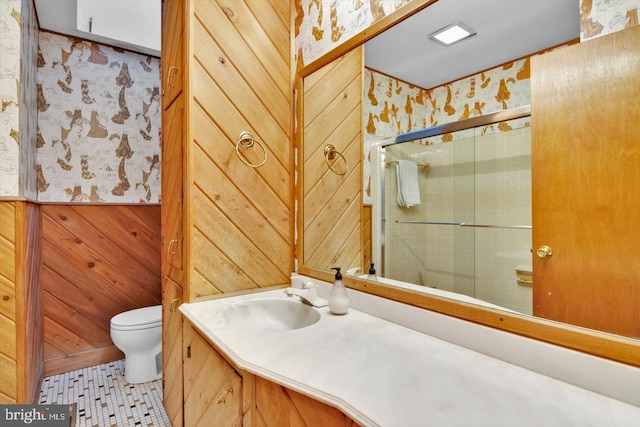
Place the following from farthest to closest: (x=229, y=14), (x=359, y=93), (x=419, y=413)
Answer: (x=229, y=14) < (x=359, y=93) < (x=419, y=413)

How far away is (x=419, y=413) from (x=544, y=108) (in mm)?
809

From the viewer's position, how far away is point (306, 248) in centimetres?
172

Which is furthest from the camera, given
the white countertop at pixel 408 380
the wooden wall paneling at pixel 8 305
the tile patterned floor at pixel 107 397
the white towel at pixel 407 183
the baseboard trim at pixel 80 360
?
the baseboard trim at pixel 80 360

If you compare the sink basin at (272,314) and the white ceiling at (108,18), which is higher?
the white ceiling at (108,18)

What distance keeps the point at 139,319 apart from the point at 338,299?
1767mm

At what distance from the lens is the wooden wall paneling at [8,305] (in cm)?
166

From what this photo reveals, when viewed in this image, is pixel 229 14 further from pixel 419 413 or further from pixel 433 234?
pixel 419 413

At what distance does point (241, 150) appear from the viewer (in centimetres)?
161

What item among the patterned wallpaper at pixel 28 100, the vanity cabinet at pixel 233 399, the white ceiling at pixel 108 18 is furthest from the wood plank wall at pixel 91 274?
the vanity cabinet at pixel 233 399

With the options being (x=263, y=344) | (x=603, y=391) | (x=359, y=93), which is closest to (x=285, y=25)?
(x=359, y=93)

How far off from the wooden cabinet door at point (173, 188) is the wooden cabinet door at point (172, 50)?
3.4 inches

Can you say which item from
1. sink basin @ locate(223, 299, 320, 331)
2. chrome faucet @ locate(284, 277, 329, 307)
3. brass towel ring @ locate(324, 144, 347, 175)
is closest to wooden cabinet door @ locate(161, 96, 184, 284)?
sink basin @ locate(223, 299, 320, 331)

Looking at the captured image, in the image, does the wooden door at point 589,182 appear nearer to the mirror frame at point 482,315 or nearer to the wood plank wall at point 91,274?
the mirror frame at point 482,315

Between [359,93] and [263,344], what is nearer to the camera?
[263,344]
